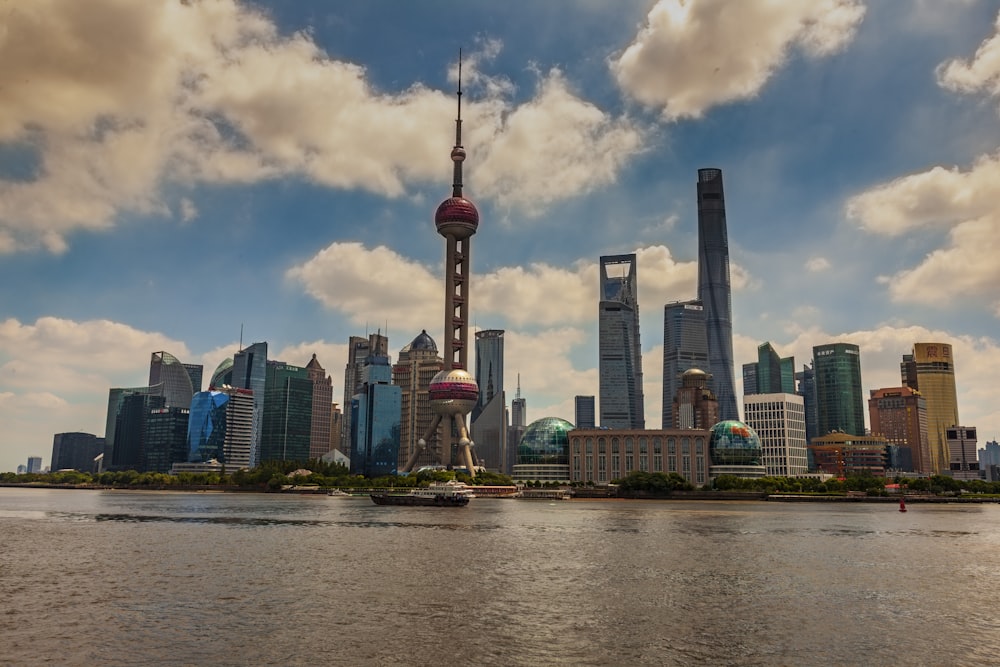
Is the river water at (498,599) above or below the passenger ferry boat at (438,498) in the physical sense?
below

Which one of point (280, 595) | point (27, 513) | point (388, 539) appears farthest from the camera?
point (27, 513)

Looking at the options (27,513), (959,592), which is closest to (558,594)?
(959,592)

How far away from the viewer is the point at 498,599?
5553cm

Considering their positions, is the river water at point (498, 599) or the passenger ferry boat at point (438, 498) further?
the passenger ferry boat at point (438, 498)

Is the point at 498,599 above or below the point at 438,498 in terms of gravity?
below

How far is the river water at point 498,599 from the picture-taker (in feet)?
135

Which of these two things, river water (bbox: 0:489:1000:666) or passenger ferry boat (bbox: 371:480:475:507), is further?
passenger ferry boat (bbox: 371:480:475:507)

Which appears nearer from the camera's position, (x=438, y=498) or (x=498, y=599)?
(x=498, y=599)

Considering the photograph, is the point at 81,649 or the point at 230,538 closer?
the point at 81,649

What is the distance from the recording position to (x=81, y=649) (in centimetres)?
4109

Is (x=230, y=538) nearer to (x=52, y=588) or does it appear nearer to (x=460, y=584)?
(x=52, y=588)

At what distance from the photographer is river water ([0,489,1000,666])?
41281 mm

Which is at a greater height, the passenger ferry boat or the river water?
the passenger ferry boat

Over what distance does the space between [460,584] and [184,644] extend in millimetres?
24367
